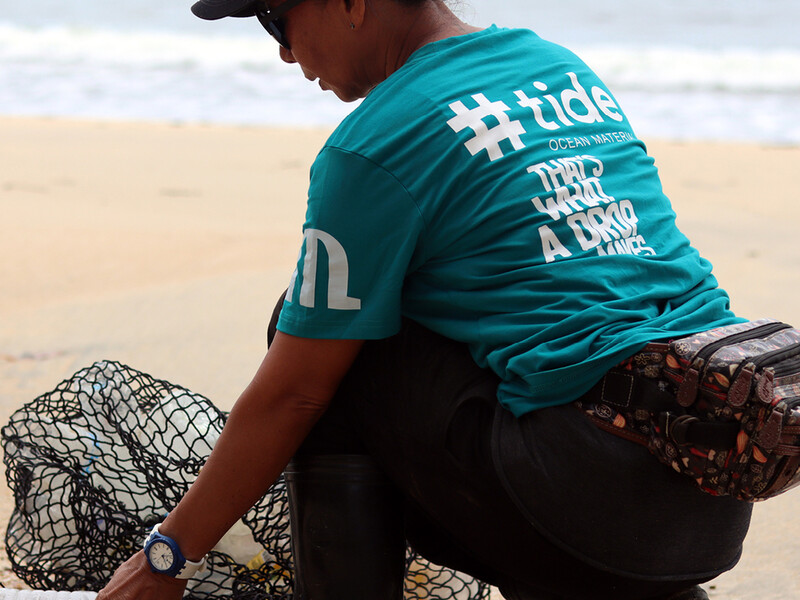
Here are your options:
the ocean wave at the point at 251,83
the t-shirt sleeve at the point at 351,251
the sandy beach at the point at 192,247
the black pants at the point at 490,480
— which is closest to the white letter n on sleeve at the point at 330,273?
the t-shirt sleeve at the point at 351,251

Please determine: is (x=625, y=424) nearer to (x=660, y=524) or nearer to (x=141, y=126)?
(x=660, y=524)

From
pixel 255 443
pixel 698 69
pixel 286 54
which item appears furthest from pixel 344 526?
pixel 698 69

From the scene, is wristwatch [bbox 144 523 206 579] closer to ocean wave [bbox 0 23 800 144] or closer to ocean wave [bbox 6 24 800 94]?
ocean wave [bbox 0 23 800 144]

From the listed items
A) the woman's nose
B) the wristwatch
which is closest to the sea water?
the woman's nose

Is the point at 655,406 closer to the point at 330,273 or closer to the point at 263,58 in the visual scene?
the point at 330,273

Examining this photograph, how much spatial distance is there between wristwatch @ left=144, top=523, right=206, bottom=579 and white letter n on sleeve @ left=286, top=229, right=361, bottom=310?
1.46 feet

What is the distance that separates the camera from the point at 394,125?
4.46 feet

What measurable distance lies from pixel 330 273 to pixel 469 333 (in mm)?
226

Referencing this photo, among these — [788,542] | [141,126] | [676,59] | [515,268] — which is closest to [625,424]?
[515,268]

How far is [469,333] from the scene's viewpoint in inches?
55.4

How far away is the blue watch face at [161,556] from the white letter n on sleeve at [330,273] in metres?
0.45

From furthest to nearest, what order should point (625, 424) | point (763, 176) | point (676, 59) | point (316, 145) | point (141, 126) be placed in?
point (676, 59)
point (141, 126)
point (316, 145)
point (763, 176)
point (625, 424)

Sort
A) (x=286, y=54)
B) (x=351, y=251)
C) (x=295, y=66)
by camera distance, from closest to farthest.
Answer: (x=351, y=251)
(x=286, y=54)
(x=295, y=66)

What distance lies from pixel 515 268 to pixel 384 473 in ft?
1.41
